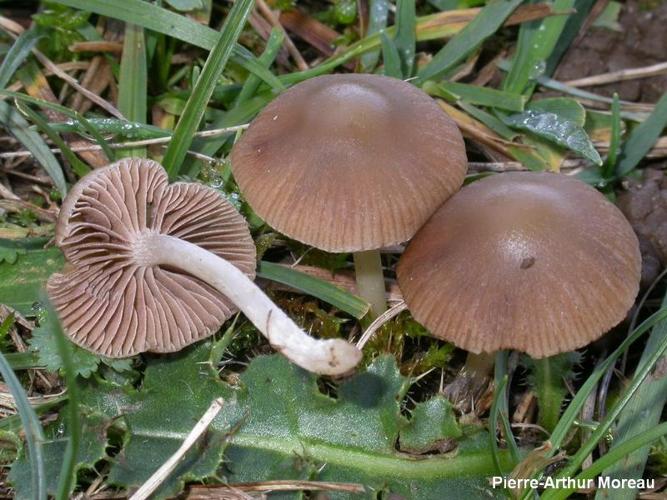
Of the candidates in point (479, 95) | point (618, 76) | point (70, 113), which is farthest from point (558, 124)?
point (70, 113)

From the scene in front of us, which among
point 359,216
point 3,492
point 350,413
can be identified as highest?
point 359,216

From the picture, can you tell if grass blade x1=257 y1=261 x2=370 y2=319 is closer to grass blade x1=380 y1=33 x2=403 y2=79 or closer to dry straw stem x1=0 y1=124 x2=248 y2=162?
dry straw stem x1=0 y1=124 x2=248 y2=162

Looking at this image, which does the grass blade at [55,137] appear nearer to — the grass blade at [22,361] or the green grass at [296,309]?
the green grass at [296,309]

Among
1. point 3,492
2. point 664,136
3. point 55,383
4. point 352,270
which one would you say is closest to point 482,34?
point 664,136

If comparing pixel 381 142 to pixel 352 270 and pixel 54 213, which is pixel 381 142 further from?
pixel 54 213

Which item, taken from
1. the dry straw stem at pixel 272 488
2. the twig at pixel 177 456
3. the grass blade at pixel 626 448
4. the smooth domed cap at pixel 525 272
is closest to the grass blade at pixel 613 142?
the smooth domed cap at pixel 525 272

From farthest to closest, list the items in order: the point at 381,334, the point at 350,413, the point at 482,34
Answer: the point at 482,34 < the point at 381,334 < the point at 350,413

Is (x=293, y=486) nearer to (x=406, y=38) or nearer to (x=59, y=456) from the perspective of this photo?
(x=59, y=456)

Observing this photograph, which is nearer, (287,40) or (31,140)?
(31,140)
